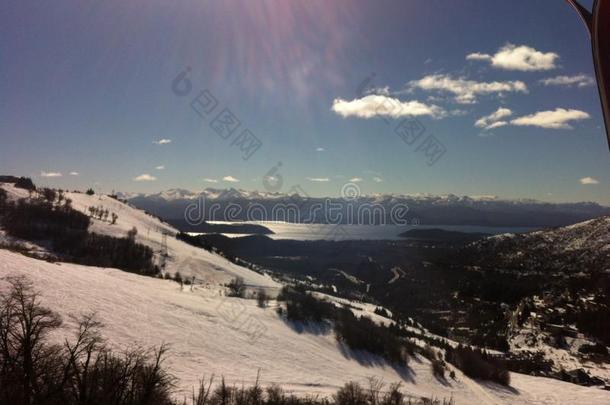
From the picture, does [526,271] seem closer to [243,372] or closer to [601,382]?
[601,382]

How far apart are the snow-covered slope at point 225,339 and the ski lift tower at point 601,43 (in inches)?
715

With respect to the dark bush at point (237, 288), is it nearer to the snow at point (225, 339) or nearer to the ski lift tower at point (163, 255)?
the snow at point (225, 339)

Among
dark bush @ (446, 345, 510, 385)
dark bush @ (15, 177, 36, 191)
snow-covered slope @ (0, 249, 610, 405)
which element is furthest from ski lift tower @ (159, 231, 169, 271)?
dark bush @ (446, 345, 510, 385)

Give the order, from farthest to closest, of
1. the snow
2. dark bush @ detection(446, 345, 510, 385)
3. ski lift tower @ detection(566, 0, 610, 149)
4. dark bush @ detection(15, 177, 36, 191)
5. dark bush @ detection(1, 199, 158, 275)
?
dark bush @ detection(15, 177, 36, 191) → dark bush @ detection(1, 199, 158, 275) → dark bush @ detection(446, 345, 510, 385) → the snow → ski lift tower @ detection(566, 0, 610, 149)

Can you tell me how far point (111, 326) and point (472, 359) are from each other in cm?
3195

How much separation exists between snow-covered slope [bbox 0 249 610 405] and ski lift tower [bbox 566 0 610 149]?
18.2 meters

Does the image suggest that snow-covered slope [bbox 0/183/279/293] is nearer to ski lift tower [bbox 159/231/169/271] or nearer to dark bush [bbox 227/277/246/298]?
ski lift tower [bbox 159/231/169/271]

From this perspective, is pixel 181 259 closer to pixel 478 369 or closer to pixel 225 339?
pixel 225 339

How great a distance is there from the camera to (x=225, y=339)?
24359 mm

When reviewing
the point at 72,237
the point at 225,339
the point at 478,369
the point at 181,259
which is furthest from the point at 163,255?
the point at 478,369

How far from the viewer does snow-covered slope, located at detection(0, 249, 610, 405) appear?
19.9 m

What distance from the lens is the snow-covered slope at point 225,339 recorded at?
1994cm

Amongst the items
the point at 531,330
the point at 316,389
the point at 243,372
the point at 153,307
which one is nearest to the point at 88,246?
Answer: the point at 153,307

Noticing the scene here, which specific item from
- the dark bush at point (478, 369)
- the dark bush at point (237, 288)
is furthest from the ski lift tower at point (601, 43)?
the dark bush at point (478, 369)
